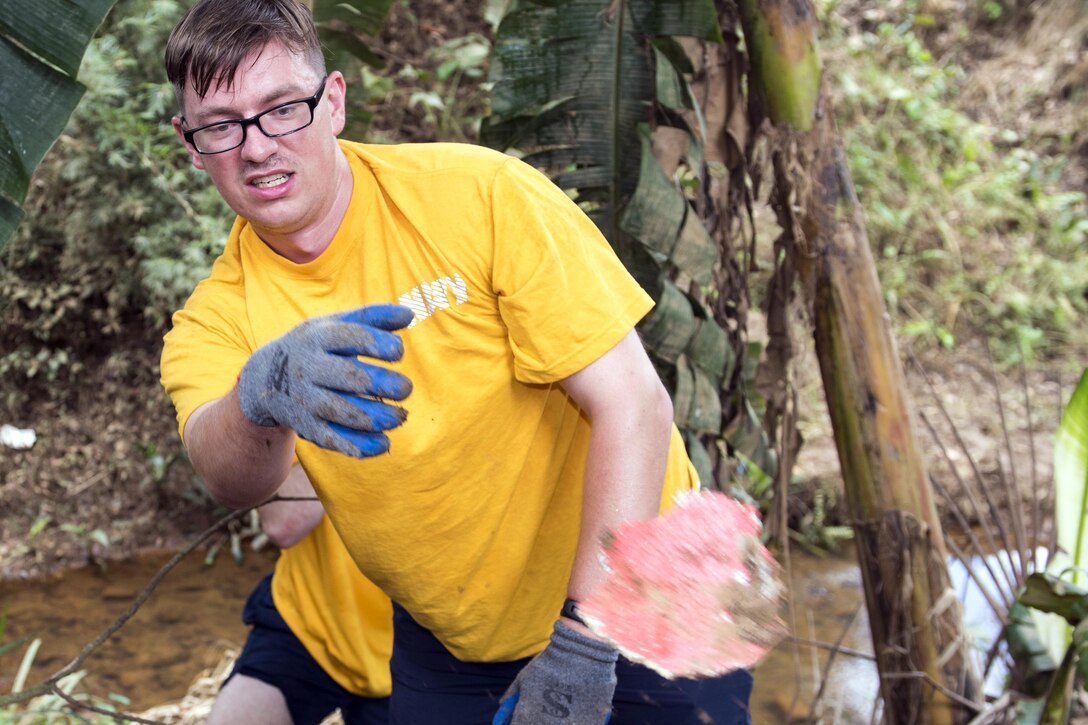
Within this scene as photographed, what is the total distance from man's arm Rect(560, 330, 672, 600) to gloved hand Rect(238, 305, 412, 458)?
1.16 feet

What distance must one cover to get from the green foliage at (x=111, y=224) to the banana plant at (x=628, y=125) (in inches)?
84.2

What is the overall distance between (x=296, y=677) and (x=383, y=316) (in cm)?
126

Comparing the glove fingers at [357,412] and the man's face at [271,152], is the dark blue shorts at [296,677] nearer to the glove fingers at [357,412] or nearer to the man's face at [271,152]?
the man's face at [271,152]

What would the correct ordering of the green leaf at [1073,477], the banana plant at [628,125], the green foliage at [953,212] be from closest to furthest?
the banana plant at [628,125] < the green leaf at [1073,477] < the green foliage at [953,212]

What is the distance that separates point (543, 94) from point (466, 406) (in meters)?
1.04

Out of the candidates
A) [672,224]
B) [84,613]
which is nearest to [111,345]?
[84,613]

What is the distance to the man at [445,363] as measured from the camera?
145cm

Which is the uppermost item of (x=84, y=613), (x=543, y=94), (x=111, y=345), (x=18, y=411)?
(x=543, y=94)

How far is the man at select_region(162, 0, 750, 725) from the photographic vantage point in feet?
4.75

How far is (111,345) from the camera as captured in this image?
4.92 meters

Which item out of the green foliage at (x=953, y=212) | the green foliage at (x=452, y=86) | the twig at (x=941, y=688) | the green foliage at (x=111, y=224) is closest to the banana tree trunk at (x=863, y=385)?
the twig at (x=941, y=688)

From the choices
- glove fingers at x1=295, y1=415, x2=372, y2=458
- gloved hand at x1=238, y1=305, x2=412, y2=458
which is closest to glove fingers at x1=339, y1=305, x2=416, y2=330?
gloved hand at x1=238, y1=305, x2=412, y2=458

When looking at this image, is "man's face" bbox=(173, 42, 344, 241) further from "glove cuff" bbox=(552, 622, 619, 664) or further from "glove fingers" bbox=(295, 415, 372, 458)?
"glove cuff" bbox=(552, 622, 619, 664)

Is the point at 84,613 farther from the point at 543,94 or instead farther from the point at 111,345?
the point at 543,94
